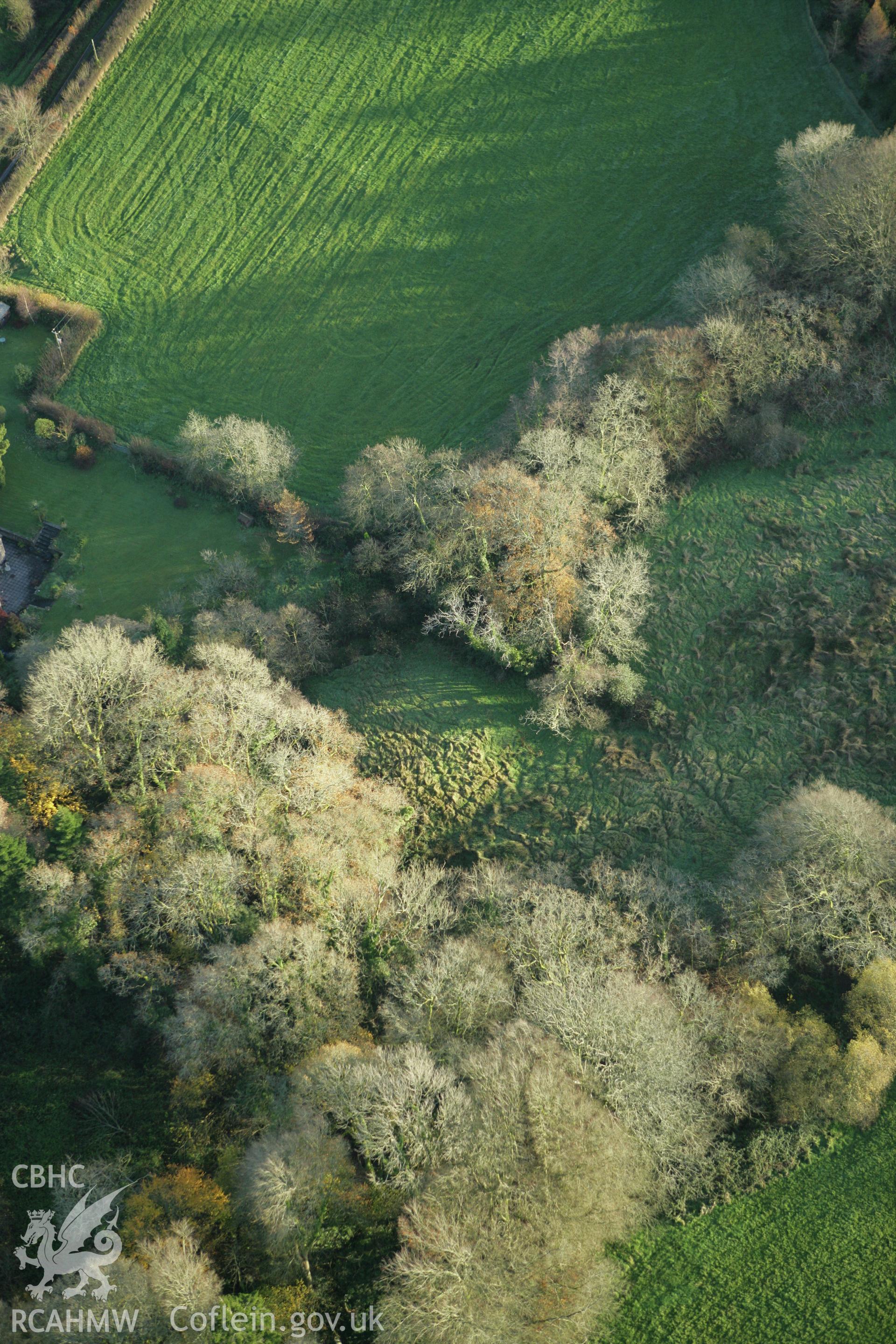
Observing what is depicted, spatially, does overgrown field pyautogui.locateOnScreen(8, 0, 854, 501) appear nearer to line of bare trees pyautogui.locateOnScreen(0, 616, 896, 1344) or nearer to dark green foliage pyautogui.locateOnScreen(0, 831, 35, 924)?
line of bare trees pyautogui.locateOnScreen(0, 616, 896, 1344)

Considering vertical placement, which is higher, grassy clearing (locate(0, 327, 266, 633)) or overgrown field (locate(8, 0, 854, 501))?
overgrown field (locate(8, 0, 854, 501))

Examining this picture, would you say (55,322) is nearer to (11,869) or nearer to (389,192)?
(389,192)

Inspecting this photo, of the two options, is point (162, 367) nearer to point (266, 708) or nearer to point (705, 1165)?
point (266, 708)

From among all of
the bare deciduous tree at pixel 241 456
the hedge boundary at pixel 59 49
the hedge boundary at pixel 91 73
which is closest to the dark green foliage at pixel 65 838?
the bare deciduous tree at pixel 241 456

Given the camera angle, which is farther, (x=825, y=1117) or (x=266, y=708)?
(x=266, y=708)

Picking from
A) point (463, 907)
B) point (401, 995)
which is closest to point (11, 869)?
point (401, 995)

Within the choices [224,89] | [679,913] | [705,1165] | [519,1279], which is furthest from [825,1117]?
[224,89]

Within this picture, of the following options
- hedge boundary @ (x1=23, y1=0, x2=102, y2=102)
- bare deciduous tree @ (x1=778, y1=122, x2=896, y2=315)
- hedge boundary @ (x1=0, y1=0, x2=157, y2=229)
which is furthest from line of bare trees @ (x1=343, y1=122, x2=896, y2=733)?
hedge boundary @ (x1=23, y1=0, x2=102, y2=102)
